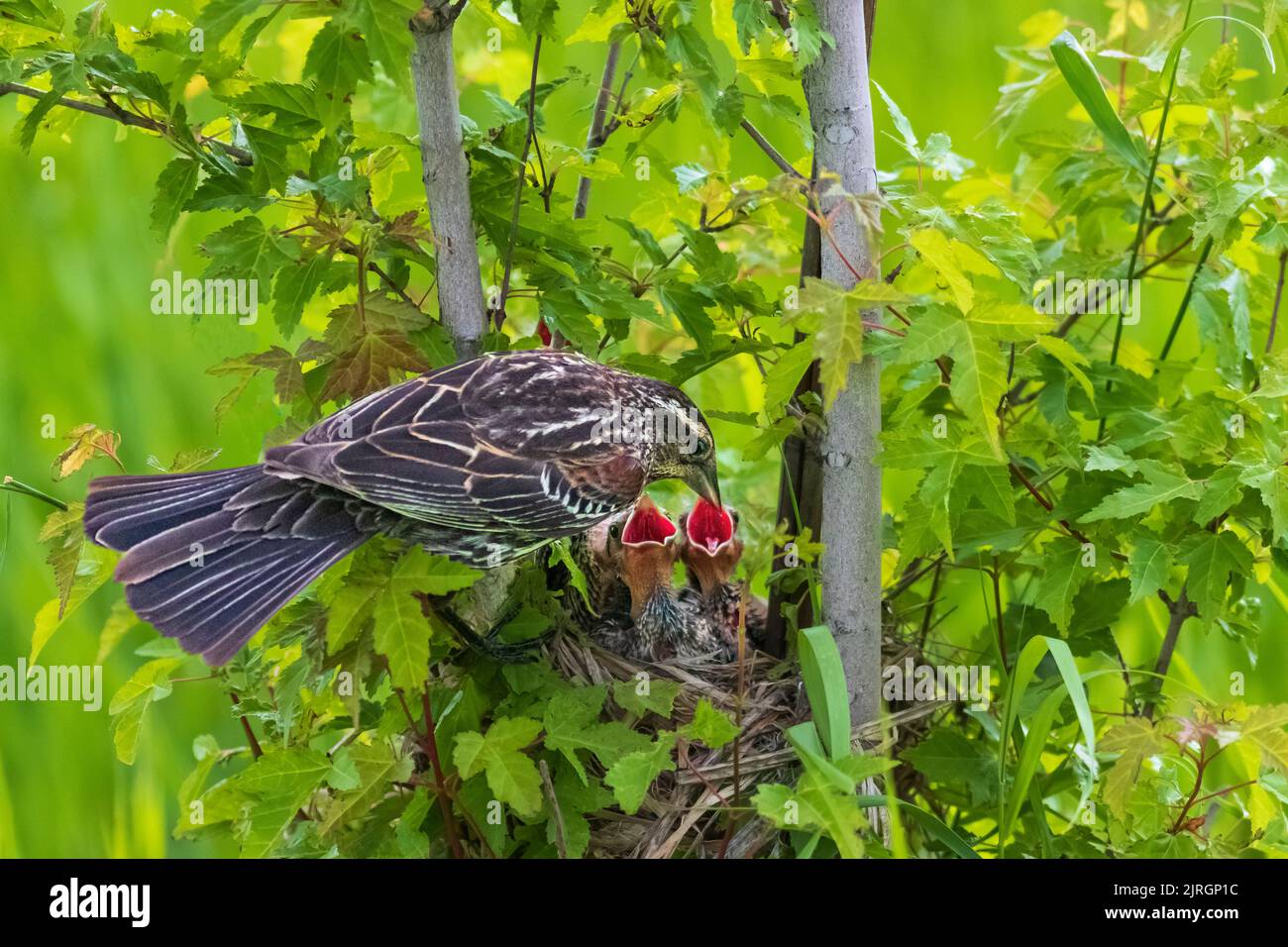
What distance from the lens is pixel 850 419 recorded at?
7.30 feet

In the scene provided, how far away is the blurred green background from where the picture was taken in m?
3.52

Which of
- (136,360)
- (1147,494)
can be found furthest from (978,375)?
(136,360)

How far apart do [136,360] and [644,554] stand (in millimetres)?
2073

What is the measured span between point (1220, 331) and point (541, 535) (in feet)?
4.85

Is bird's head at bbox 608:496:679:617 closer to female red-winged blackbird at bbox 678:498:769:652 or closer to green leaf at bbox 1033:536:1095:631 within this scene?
female red-winged blackbird at bbox 678:498:769:652

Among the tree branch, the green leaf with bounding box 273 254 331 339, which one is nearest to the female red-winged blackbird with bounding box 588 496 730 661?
the tree branch

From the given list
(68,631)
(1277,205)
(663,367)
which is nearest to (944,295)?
(663,367)

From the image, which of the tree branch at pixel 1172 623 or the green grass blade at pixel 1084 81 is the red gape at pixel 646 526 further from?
the green grass blade at pixel 1084 81

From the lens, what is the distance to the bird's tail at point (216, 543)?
2049mm

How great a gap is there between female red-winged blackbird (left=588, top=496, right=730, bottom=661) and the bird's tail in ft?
2.83

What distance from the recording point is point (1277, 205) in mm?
2393

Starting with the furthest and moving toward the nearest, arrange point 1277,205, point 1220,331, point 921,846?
point 921,846 → point 1220,331 → point 1277,205

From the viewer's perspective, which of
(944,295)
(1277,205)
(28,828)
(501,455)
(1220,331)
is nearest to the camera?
(944,295)
